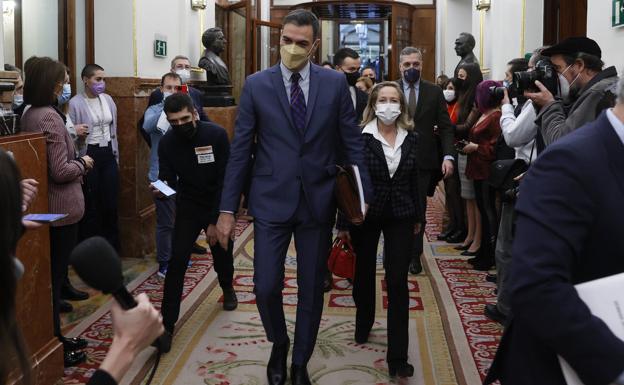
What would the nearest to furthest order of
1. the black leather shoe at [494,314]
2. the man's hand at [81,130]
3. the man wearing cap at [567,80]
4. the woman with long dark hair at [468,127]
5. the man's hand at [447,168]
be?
the man wearing cap at [567,80] < the black leather shoe at [494,314] < the man's hand at [81,130] < the man's hand at [447,168] < the woman with long dark hair at [468,127]

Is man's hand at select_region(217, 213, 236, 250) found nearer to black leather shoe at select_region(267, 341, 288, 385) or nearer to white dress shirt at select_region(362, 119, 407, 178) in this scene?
black leather shoe at select_region(267, 341, 288, 385)

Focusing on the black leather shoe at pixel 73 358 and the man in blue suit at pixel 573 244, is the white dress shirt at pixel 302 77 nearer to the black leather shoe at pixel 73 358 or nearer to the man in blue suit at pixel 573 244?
the black leather shoe at pixel 73 358

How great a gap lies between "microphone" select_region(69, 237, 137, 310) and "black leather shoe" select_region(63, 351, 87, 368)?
9.99ft

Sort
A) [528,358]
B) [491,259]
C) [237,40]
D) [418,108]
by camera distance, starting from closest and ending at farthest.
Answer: [528,358] → [418,108] → [491,259] → [237,40]

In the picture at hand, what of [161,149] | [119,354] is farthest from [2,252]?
[161,149]

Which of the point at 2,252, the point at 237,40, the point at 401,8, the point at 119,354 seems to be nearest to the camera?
the point at 2,252

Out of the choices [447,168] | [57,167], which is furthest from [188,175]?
[447,168]

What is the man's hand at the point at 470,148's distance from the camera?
21.4ft

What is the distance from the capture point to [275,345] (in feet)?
13.3

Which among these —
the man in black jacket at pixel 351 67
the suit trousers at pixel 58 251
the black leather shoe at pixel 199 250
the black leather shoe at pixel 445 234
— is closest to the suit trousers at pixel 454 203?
the black leather shoe at pixel 445 234

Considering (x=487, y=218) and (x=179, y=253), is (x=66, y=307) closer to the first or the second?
(x=179, y=253)

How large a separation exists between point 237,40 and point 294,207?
9.68 metres

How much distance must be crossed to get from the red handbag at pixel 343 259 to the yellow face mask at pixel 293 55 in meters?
1.16

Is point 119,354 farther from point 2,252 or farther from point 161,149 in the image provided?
point 161,149
